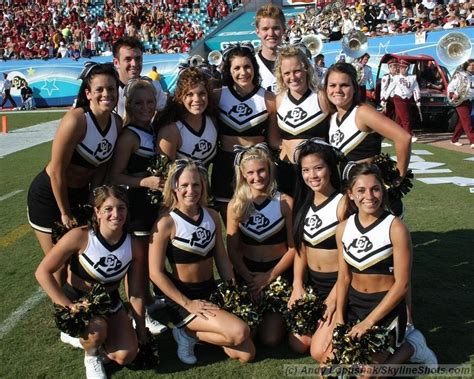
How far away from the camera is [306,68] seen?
3.58m

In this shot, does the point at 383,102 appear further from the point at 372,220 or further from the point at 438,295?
the point at 372,220

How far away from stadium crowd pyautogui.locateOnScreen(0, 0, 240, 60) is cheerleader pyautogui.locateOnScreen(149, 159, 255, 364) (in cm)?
2030

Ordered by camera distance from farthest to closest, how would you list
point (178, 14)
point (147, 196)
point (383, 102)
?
point (178, 14), point (383, 102), point (147, 196)

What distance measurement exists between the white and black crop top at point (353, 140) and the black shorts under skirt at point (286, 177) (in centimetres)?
39

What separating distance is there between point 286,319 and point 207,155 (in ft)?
3.73

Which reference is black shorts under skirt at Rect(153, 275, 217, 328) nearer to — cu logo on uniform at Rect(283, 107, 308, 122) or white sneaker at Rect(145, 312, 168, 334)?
white sneaker at Rect(145, 312, 168, 334)

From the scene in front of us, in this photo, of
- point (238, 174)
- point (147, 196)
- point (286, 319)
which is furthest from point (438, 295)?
point (147, 196)

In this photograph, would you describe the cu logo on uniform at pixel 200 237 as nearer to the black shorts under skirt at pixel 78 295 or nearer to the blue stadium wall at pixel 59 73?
the black shorts under skirt at pixel 78 295

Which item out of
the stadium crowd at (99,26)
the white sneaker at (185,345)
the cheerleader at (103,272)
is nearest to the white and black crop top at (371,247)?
the white sneaker at (185,345)

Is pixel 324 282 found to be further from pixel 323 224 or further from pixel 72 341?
pixel 72 341

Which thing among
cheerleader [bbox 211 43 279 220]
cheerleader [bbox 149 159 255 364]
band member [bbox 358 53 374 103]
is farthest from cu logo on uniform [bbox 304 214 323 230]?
band member [bbox 358 53 374 103]

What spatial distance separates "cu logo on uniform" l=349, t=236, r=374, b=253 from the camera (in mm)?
2908

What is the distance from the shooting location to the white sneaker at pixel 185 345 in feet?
10.2

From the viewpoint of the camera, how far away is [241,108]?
370cm
